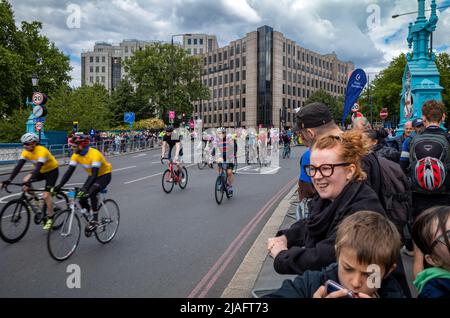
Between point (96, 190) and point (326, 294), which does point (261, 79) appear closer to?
point (96, 190)

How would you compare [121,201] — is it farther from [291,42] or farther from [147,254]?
[291,42]

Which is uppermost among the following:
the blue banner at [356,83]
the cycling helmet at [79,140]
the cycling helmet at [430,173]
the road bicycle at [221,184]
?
the blue banner at [356,83]

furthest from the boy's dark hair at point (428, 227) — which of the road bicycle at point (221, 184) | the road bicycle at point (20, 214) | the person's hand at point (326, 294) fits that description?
the road bicycle at point (221, 184)

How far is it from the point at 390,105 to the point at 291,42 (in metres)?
39.1

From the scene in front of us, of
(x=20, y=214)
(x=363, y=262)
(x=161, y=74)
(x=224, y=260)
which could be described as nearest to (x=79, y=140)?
(x=20, y=214)

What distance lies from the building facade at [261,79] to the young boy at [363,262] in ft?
259

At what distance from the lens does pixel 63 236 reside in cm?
512

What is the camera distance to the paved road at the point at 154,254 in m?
4.08

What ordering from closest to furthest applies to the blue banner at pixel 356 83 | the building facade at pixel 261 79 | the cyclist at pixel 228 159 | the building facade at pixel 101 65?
the blue banner at pixel 356 83
the cyclist at pixel 228 159
the building facade at pixel 261 79
the building facade at pixel 101 65

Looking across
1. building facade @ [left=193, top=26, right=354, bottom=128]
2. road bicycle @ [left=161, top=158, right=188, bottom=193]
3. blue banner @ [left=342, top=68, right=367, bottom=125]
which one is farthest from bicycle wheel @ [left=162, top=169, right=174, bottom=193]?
building facade @ [left=193, top=26, right=354, bottom=128]

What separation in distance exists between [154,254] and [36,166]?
2979 millimetres

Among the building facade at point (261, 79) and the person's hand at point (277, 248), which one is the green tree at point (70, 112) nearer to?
the person's hand at point (277, 248)
